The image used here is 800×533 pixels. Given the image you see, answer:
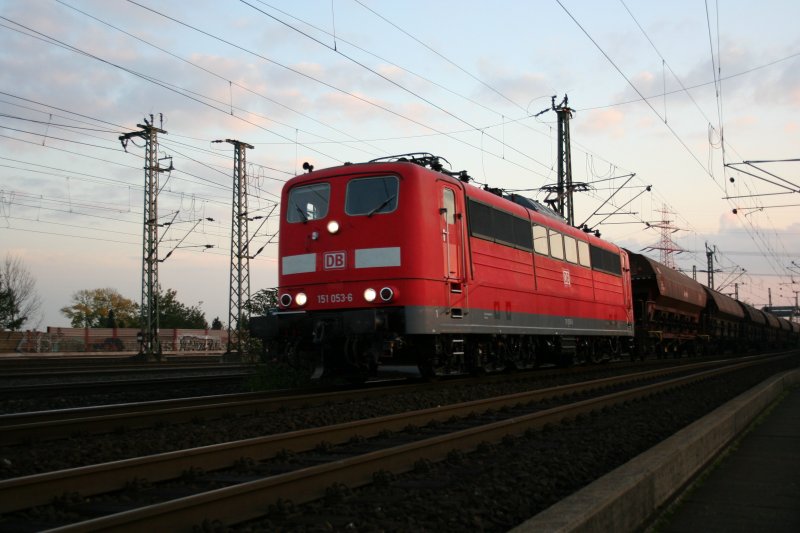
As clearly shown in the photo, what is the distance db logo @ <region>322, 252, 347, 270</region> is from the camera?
11711mm

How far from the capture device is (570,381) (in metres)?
14.8

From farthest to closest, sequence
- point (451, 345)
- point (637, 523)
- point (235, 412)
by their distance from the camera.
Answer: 1. point (451, 345)
2. point (235, 412)
3. point (637, 523)

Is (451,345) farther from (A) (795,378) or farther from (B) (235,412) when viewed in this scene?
(A) (795,378)

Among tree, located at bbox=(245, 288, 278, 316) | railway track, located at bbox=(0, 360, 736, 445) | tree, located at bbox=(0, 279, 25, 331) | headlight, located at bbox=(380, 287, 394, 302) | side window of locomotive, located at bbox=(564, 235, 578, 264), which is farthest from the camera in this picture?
tree, located at bbox=(0, 279, 25, 331)

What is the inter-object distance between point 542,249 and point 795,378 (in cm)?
621

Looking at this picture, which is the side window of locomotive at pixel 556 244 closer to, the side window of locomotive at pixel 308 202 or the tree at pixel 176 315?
the side window of locomotive at pixel 308 202

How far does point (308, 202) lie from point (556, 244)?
22.2 ft

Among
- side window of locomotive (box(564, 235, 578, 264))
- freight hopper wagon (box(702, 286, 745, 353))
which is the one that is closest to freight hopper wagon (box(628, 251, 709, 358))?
freight hopper wagon (box(702, 286, 745, 353))

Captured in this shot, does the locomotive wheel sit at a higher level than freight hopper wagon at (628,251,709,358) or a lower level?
lower

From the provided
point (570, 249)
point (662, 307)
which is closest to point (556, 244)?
point (570, 249)

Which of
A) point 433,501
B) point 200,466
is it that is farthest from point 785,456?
point 200,466

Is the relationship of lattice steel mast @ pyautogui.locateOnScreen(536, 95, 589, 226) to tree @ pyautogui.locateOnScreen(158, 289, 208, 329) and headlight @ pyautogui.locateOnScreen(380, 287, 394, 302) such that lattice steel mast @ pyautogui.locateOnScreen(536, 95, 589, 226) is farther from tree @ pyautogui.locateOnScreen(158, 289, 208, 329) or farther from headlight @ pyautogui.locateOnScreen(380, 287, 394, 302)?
tree @ pyautogui.locateOnScreen(158, 289, 208, 329)

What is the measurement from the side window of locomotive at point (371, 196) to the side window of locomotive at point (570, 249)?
7001 millimetres

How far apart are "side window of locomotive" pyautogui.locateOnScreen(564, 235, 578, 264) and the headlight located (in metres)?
7.52
